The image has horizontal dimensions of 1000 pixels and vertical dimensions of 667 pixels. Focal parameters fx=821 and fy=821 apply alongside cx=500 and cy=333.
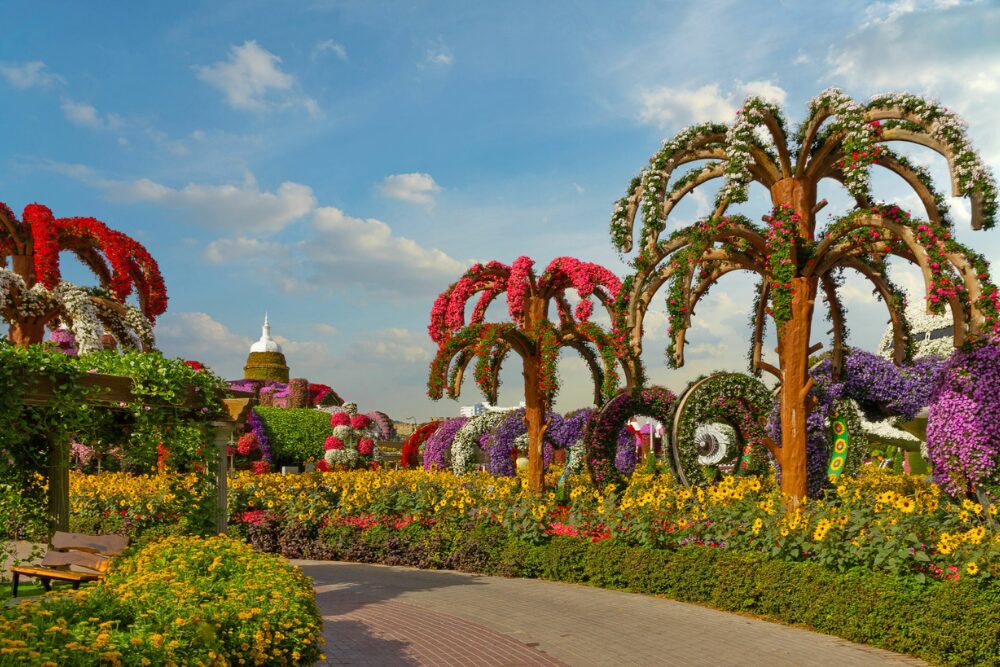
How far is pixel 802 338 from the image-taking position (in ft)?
34.7

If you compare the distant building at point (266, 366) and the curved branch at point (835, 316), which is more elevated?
the distant building at point (266, 366)

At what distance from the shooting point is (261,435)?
3256 centimetres

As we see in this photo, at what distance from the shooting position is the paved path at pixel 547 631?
7.23 meters

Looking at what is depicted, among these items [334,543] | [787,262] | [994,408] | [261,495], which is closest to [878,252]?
[787,262]

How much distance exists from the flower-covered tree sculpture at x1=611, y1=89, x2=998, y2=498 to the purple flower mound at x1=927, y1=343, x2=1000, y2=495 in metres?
0.48

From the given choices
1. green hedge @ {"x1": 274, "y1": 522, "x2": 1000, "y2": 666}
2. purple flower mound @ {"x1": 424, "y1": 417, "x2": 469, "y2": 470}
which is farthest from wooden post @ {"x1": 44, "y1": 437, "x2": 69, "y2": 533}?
purple flower mound @ {"x1": 424, "y1": 417, "x2": 469, "y2": 470}

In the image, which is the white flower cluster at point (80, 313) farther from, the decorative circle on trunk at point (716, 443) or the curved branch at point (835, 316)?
the decorative circle on trunk at point (716, 443)

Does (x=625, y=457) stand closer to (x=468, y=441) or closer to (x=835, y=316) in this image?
(x=468, y=441)

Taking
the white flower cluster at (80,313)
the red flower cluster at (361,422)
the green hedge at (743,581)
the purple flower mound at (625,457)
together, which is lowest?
the green hedge at (743,581)

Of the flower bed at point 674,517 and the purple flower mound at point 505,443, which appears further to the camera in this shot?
the purple flower mound at point 505,443

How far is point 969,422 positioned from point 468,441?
18.3m

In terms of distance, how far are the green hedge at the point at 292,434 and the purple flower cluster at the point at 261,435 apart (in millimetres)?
399

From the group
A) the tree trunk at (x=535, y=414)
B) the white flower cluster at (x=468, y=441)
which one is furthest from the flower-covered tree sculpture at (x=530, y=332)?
the white flower cluster at (x=468, y=441)

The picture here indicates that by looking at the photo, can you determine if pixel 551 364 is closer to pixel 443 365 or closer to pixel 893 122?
pixel 443 365
